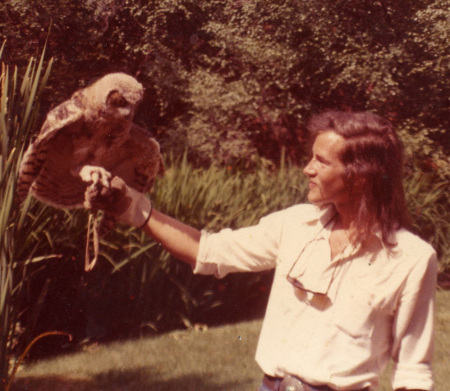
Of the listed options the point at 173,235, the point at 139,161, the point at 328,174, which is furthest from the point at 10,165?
the point at 328,174

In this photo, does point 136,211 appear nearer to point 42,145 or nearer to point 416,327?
point 42,145

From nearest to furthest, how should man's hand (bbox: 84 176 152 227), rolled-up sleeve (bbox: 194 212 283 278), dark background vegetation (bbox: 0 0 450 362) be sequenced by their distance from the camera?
1. man's hand (bbox: 84 176 152 227)
2. rolled-up sleeve (bbox: 194 212 283 278)
3. dark background vegetation (bbox: 0 0 450 362)

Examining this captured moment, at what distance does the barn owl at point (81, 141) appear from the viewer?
1985mm

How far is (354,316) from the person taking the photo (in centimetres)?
204

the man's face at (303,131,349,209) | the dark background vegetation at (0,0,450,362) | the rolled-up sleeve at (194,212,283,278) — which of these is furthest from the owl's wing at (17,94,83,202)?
the dark background vegetation at (0,0,450,362)

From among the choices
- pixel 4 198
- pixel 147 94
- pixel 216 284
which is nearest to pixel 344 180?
pixel 4 198

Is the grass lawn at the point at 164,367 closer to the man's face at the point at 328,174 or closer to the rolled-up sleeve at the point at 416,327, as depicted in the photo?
the rolled-up sleeve at the point at 416,327

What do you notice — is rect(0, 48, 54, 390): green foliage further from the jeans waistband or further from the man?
the jeans waistband

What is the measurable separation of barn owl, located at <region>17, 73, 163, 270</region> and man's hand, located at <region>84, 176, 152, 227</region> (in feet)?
0.39

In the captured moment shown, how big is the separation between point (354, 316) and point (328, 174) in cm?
48

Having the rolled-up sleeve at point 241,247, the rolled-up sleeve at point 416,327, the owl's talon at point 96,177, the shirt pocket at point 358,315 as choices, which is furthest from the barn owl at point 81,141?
the rolled-up sleeve at point 416,327

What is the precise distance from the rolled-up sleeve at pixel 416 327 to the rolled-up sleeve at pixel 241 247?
51 cm

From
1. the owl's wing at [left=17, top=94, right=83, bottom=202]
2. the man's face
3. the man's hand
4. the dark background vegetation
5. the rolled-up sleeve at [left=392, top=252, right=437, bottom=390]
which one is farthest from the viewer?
the dark background vegetation

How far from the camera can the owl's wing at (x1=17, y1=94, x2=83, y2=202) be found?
191 centimetres
